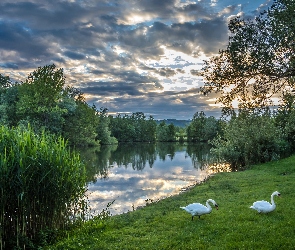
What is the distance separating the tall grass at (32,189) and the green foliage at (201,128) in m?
116

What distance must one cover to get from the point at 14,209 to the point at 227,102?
988cm

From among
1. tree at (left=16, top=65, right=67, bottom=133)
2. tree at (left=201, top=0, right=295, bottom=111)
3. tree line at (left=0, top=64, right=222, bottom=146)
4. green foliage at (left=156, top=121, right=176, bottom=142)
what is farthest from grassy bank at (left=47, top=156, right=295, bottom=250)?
green foliage at (left=156, top=121, right=176, bottom=142)

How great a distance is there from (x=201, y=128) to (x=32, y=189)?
12502cm

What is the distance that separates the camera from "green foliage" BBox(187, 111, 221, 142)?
12612 cm

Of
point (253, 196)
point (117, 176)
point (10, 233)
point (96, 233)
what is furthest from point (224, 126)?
point (10, 233)

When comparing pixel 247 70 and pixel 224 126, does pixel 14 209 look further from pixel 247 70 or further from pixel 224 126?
pixel 224 126

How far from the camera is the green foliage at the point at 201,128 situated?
414 ft

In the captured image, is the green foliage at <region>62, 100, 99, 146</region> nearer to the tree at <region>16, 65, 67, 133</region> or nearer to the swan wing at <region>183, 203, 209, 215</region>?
the tree at <region>16, 65, 67, 133</region>

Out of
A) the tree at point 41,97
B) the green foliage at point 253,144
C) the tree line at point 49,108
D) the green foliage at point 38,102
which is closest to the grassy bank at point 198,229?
the green foliage at point 253,144

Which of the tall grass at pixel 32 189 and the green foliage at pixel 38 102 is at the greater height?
the green foliage at pixel 38 102

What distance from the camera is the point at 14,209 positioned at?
35.4 feet

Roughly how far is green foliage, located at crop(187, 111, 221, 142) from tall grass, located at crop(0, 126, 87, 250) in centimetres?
11578

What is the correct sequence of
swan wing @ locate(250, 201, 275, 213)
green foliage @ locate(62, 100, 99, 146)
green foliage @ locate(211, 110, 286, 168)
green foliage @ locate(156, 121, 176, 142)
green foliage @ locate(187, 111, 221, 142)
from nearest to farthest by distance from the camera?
swan wing @ locate(250, 201, 275, 213) → green foliage @ locate(211, 110, 286, 168) → green foliage @ locate(62, 100, 99, 146) → green foliage @ locate(187, 111, 221, 142) → green foliage @ locate(156, 121, 176, 142)

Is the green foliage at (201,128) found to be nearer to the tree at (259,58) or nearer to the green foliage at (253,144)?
the green foliage at (253,144)
